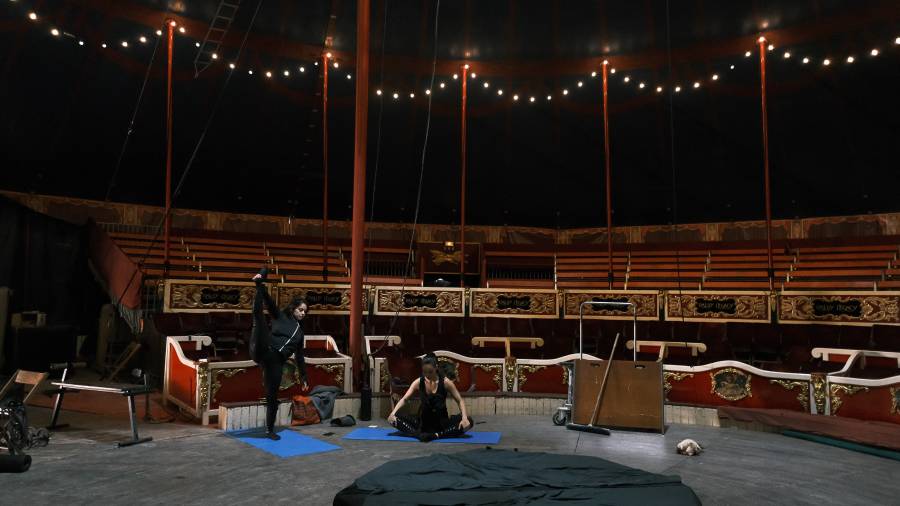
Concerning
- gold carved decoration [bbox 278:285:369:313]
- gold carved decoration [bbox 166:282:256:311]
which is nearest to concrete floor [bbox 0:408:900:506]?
gold carved decoration [bbox 166:282:256:311]

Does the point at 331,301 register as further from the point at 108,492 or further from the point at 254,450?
the point at 108,492

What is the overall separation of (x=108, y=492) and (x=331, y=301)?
25.3ft

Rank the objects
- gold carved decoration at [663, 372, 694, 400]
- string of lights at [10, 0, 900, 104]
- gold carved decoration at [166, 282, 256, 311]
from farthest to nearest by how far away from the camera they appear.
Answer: string of lights at [10, 0, 900, 104]
gold carved decoration at [166, 282, 256, 311]
gold carved decoration at [663, 372, 694, 400]

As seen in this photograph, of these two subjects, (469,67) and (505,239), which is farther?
(505,239)

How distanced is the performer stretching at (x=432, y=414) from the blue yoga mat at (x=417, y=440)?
8cm

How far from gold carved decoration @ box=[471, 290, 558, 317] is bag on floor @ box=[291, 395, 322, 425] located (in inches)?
213

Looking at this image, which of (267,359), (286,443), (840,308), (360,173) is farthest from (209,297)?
(840,308)

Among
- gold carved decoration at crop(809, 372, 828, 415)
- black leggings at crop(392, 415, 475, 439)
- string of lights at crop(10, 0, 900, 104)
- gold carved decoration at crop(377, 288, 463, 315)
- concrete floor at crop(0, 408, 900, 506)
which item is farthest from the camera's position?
string of lights at crop(10, 0, 900, 104)

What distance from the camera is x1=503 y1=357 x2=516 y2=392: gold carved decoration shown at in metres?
8.65

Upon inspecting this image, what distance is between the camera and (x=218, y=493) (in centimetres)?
421

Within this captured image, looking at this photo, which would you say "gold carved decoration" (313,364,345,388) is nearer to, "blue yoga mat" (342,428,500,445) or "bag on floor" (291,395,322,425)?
"bag on floor" (291,395,322,425)

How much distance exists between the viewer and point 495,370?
28.7ft

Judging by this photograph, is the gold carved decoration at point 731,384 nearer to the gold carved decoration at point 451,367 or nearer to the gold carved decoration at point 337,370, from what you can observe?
the gold carved decoration at point 451,367

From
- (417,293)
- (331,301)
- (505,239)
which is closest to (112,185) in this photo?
(331,301)
